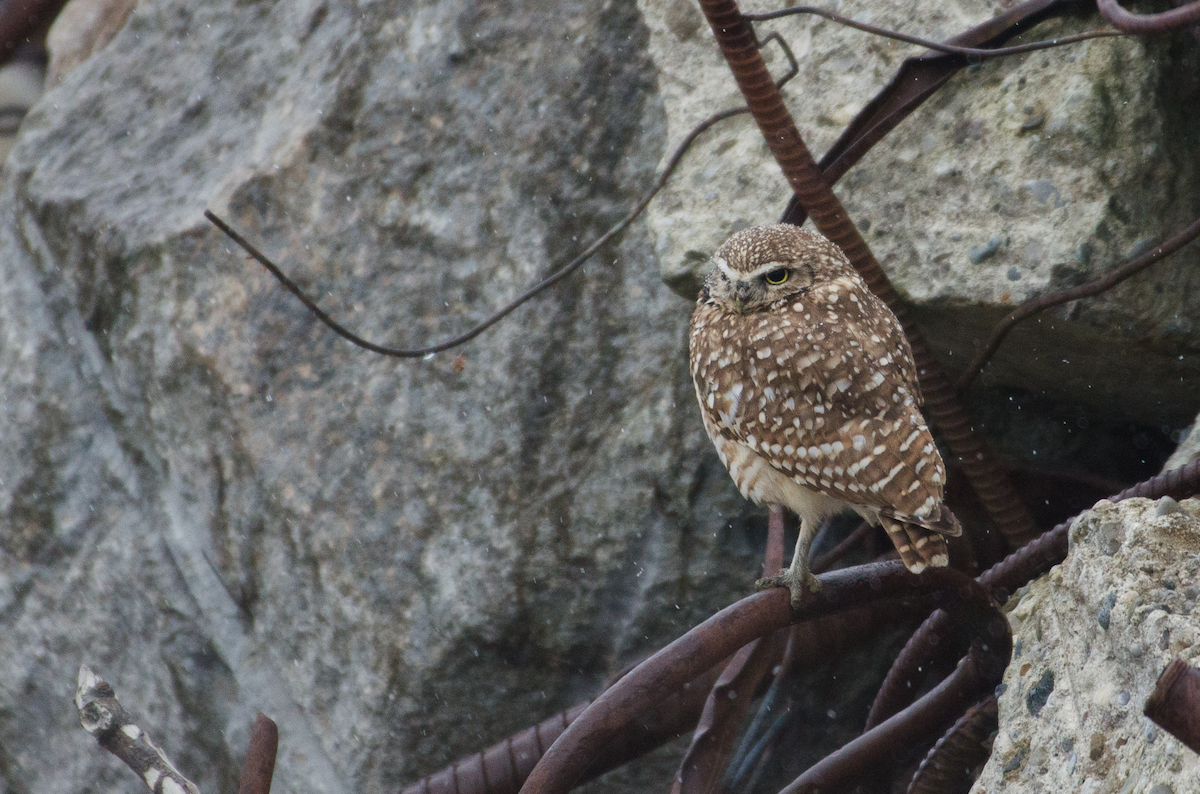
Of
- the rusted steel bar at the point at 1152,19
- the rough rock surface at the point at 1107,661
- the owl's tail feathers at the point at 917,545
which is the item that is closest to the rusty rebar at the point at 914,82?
the rusted steel bar at the point at 1152,19

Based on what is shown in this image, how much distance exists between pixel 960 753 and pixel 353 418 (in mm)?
1900

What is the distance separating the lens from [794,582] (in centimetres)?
219

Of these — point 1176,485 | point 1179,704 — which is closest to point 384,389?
point 1176,485

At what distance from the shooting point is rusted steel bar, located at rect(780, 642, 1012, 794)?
84.0 inches

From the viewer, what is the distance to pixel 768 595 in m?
1.94

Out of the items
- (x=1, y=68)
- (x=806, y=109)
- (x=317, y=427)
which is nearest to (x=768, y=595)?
(x=806, y=109)

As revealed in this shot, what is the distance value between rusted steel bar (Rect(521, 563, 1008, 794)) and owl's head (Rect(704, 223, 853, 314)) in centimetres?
70

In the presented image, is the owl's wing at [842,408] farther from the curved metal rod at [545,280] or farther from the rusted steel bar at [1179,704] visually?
the rusted steel bar at [1179,704]

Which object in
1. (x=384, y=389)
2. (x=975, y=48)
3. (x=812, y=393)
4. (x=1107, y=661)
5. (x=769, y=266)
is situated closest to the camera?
(x=1107, y=661)

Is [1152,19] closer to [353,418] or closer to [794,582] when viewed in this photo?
[794,582]

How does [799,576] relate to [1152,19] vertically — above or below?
below

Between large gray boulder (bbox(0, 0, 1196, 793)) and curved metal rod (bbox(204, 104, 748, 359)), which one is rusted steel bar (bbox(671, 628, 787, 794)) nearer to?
large gray boulder (bbox(0, 0, 1196, 793))

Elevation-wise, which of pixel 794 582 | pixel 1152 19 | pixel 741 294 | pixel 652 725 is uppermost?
pixel 1152 19

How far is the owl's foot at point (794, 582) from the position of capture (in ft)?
6.70
